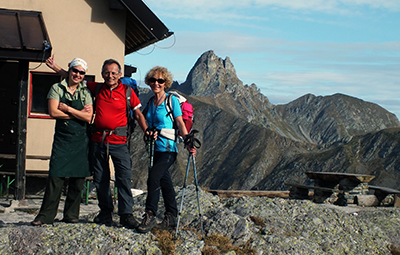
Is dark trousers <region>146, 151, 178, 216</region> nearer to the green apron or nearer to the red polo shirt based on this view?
the red polo shirt

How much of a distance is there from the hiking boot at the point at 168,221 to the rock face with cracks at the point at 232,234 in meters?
0.20

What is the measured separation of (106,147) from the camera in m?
5.43

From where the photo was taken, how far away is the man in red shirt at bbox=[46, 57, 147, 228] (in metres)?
5.45

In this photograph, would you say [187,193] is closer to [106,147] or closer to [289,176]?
[106,147]

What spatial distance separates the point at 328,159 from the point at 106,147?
164 metres

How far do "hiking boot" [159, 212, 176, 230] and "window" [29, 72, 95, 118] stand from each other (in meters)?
6.08

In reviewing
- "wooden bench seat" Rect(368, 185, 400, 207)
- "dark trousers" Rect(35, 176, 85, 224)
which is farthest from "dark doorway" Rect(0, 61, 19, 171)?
"wooden bench seat" Rect(368, 185, 400, 207)

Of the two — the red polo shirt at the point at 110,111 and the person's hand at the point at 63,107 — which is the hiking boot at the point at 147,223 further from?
the person's hand at the point at 63,107

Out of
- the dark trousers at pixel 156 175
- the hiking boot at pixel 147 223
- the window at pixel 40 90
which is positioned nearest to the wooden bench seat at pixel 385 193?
the window at pixel 40 90

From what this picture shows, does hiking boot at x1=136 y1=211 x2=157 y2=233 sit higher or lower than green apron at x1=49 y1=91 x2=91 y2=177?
lower

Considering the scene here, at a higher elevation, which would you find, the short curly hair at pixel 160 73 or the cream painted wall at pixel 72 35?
the cream painted wall at pixel 72 35

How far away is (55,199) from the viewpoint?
5.55m

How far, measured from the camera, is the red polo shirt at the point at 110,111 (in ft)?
17.9

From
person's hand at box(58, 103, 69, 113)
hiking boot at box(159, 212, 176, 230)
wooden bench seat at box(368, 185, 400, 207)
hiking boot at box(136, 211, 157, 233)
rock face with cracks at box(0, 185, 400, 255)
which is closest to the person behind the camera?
rock face with cracks at box(0, 185, 400, 255)
